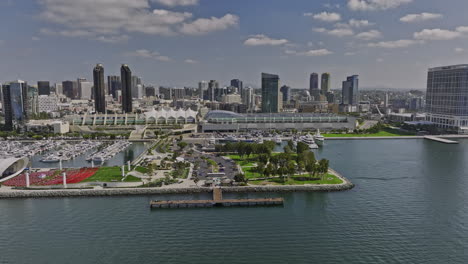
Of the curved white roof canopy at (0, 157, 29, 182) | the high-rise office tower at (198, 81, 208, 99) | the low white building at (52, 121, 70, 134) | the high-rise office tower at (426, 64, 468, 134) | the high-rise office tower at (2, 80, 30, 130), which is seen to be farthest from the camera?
the high-rise office tower at (198, 81, 208, 99)

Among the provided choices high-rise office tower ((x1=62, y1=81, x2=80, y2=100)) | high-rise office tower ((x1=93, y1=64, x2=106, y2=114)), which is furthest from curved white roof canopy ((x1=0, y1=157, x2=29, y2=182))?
high-rise office tower ((x1=62, y1=81, x2=80, y2=100))

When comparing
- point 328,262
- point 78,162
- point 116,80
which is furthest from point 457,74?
point 116,80

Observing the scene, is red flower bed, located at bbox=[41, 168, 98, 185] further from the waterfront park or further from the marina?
the marina

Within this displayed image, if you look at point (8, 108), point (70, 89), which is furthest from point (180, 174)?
point (70, 89)

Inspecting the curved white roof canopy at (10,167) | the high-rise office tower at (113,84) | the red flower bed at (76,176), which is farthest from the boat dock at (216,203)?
the high-rise office tower at (113,84)

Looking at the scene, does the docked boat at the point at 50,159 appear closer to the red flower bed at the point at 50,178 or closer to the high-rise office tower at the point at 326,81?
the red flower bed at the point at 50,178

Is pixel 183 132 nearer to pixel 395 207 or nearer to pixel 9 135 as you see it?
pixel 9 135
